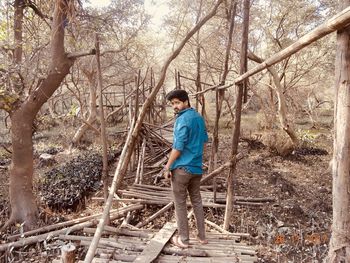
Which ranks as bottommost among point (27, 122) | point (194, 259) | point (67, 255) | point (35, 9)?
point (194, 259)

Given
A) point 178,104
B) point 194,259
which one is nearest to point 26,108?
point 178,104

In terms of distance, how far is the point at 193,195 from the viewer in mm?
3303

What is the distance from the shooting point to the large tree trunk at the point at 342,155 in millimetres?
1962

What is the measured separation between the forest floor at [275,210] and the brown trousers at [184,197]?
3.34 ft

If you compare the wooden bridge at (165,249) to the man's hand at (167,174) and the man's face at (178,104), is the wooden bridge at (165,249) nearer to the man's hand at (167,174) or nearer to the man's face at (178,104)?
the man's hand at (167,174)

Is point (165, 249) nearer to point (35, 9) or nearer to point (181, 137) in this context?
point (181, 137)

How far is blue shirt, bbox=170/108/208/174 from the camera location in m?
3.00

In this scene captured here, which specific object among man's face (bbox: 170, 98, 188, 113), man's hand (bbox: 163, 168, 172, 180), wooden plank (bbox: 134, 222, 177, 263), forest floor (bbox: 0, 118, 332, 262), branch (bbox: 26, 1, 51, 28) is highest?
branch (bbox: 26, 1, 51, 28)

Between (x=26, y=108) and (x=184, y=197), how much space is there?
2839 mm

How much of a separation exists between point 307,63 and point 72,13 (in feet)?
37.5

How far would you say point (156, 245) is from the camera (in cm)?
312

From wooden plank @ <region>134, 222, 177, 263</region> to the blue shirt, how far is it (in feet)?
2.60

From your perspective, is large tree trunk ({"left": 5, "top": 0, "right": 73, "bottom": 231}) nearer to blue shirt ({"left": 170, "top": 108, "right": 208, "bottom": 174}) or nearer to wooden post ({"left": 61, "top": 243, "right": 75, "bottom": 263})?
blue shirt ({"left": 170, "top": 108, "right": 208, "bottom": 174})

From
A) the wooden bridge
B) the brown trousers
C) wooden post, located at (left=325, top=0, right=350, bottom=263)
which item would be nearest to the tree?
the wooden bridge
